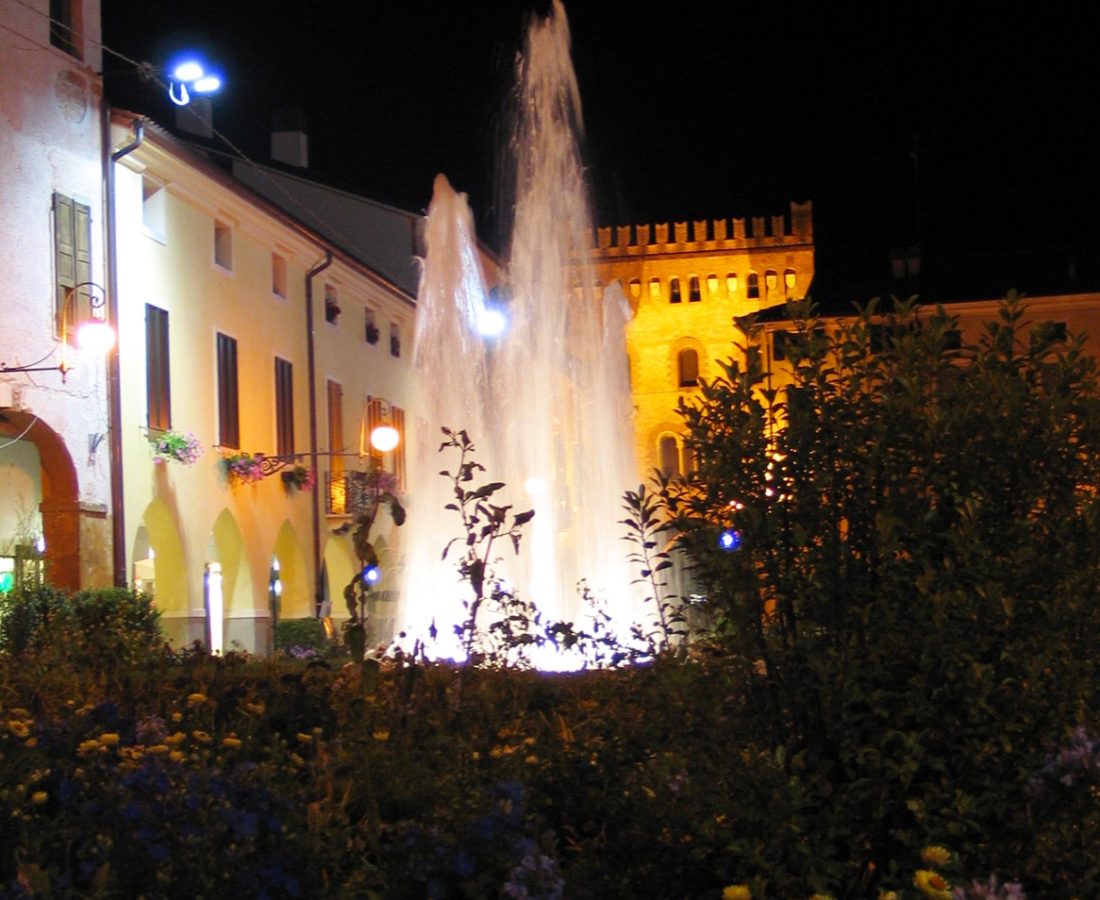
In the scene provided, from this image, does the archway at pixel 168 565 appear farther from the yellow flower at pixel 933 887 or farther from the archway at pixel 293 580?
the yellow flower at pixel 933 887

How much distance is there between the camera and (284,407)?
1121 inches

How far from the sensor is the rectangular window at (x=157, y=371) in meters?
22.8

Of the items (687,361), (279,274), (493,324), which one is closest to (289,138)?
(279,274)

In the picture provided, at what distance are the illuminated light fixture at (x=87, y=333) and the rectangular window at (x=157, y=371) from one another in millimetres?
1637

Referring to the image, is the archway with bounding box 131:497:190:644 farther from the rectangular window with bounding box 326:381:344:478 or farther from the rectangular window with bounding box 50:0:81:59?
the rectangular window with bounding box 326:381:344:478

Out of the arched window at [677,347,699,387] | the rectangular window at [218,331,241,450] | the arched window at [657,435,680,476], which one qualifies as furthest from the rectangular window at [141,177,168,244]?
the arched window at [677,347,699,387]

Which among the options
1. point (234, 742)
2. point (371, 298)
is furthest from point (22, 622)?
point (371, 298)

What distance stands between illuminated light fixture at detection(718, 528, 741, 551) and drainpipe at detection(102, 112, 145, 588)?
16939 millimetres

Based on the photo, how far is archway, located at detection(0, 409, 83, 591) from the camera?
65.7ft

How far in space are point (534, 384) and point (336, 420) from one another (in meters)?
7.89

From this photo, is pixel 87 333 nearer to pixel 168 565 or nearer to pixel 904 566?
pixel 168 565

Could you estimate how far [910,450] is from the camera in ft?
17.4

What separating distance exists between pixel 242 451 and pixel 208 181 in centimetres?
432

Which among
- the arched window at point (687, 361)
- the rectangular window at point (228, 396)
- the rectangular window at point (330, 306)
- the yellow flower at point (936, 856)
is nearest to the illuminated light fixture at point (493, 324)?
the rectangular window at point (228, 396)
